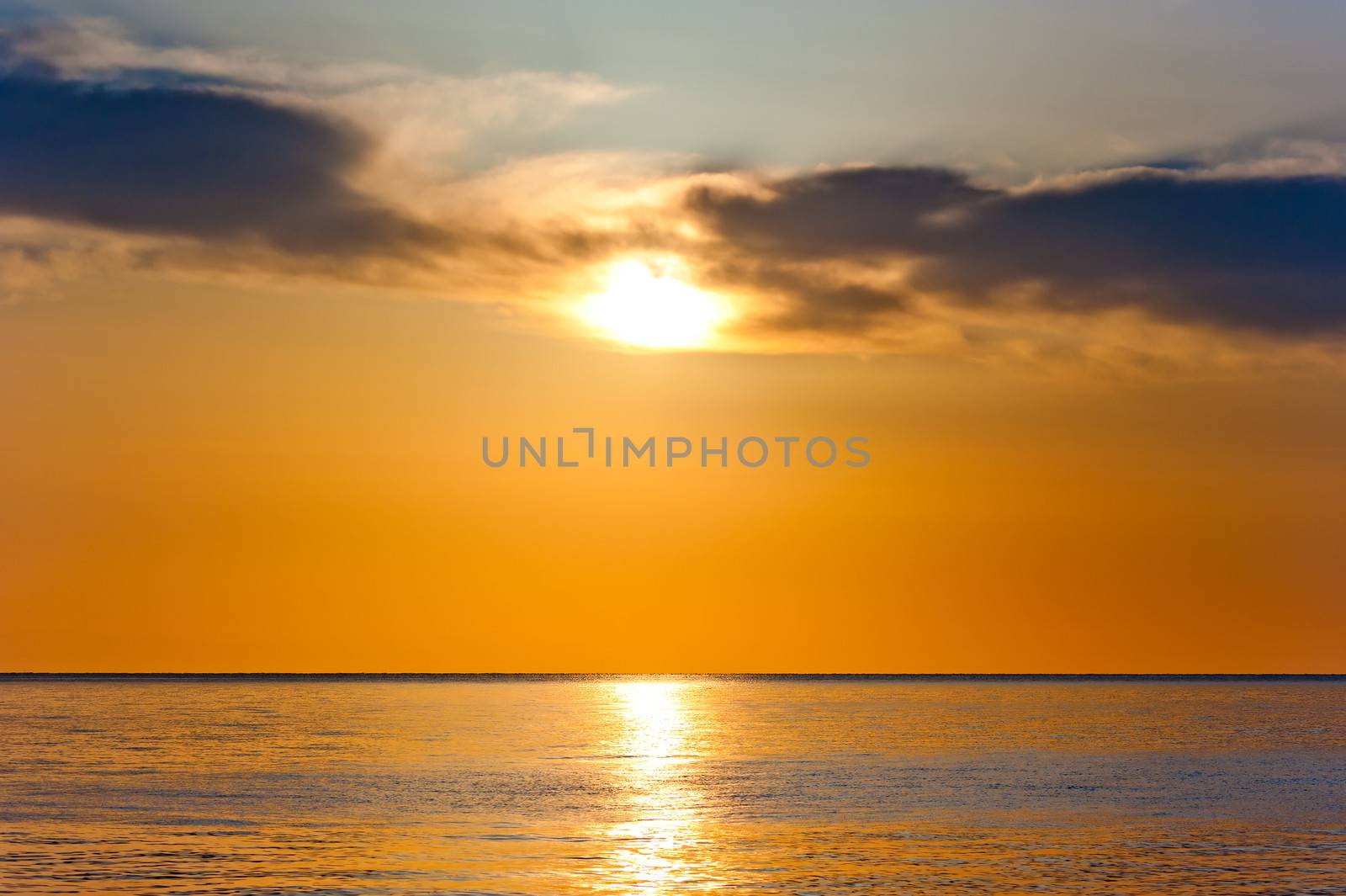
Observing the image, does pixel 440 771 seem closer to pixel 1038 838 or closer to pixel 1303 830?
pixel 1038 838

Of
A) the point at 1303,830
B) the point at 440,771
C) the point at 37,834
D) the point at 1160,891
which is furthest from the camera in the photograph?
the point at 440,771

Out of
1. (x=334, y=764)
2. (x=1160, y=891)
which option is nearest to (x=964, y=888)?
(x=1160, y=891)

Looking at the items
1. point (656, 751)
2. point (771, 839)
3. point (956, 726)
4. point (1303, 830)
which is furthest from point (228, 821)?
point (956, 726)

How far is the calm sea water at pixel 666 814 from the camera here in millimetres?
46000

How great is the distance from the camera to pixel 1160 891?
43.9 metres

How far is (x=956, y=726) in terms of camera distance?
142m

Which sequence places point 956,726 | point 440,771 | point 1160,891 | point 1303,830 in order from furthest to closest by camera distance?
point 956,726, point 440,771, point 1303,830, point 1160,891

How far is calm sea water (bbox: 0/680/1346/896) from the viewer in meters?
46.0

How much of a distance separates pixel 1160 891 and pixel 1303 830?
17.0m

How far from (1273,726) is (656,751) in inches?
2786

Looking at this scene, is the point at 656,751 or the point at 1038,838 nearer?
the point at 1038,838

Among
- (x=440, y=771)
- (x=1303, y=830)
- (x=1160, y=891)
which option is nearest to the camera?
(x=1160, y=891)

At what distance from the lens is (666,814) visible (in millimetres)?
63656

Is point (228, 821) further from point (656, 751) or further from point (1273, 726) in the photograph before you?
point (1273, 726)
